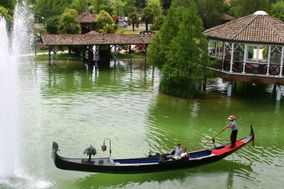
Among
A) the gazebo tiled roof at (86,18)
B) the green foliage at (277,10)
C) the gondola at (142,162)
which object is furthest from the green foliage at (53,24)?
the gondola at (142,162)

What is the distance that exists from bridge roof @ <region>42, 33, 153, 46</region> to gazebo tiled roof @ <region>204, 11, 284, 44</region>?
1319 cm

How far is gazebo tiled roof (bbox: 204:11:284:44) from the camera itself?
113ft

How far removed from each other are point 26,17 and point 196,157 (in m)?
53.8

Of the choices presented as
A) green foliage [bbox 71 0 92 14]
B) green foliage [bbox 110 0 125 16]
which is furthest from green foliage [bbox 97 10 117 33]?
green foliage [bbox 110 0 125 16]

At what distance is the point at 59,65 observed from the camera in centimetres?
4919

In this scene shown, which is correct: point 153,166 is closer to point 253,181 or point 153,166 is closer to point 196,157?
point 196,157

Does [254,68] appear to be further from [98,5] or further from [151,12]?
[98,5]

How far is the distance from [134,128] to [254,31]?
47.5 feet

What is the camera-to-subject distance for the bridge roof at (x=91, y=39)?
46.4 metres

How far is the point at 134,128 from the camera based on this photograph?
27281 mm

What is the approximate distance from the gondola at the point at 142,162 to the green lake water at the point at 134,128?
590 mm

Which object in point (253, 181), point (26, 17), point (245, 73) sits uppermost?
point (26, 17)

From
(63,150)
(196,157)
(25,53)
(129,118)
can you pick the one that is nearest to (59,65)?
(25,53)

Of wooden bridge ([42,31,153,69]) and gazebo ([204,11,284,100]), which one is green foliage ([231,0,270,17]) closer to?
wooden bridge ([42,31,153,69])
